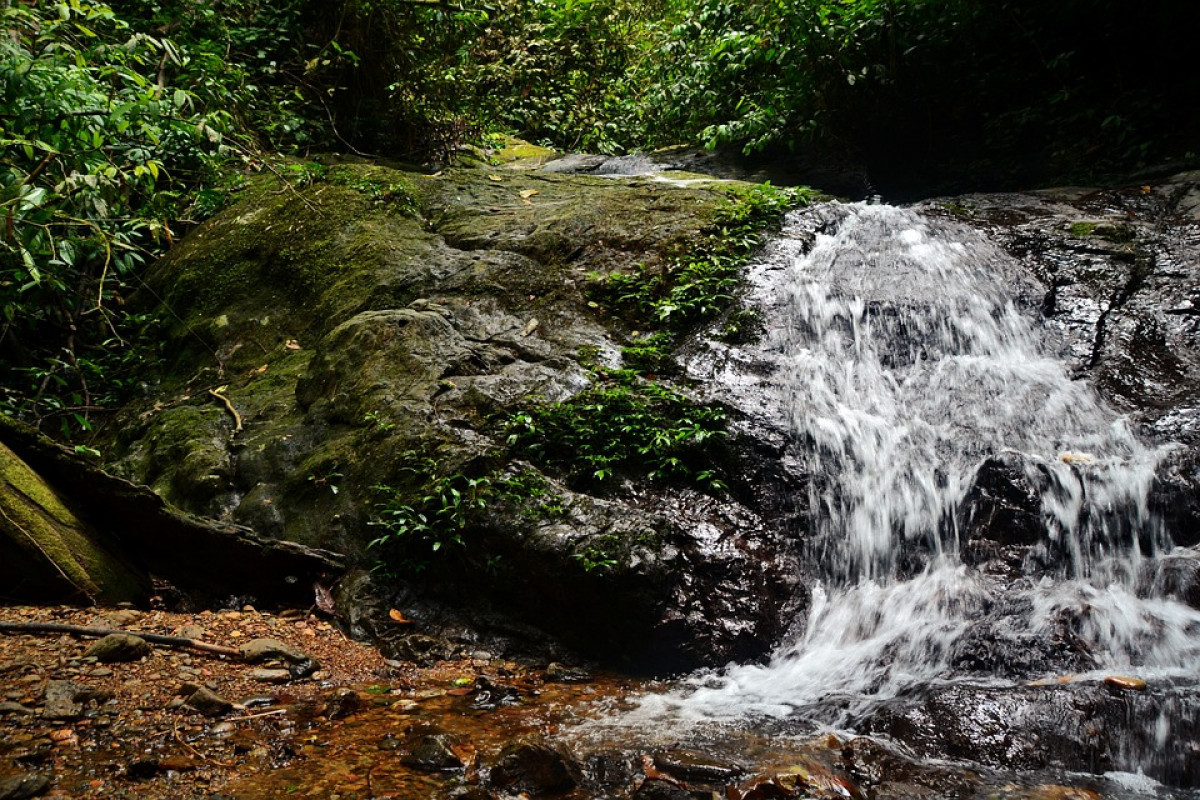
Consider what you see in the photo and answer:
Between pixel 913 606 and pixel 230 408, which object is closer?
pixel 913 606

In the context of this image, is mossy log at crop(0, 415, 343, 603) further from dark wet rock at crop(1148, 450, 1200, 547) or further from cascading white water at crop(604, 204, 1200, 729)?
dark wet rock at crop(1148, 450, 1200, 547)

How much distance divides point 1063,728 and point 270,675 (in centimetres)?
321

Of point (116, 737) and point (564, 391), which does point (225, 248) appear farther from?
point (116, 737)

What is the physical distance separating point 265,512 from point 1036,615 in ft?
14.1

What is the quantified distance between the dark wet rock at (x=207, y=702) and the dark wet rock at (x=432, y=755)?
709 mm

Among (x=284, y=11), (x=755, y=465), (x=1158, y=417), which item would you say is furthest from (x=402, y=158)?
(x=1158, y=417)

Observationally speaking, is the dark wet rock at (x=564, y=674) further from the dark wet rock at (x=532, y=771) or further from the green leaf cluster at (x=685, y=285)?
the green leaf cluster at (x=685, y=285)

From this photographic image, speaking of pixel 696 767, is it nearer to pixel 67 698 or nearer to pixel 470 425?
pixel 67 698

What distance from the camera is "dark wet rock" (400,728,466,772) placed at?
2586 mm

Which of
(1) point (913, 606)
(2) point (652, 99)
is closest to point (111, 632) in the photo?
(1) point (913, 606)

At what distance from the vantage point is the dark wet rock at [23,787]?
2037mm

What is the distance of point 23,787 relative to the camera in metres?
2.07

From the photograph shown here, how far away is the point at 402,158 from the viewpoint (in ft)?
28.3

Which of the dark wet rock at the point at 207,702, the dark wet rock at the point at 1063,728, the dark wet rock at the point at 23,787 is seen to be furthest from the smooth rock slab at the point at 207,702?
the dark wet rock at the point at 1063,728
